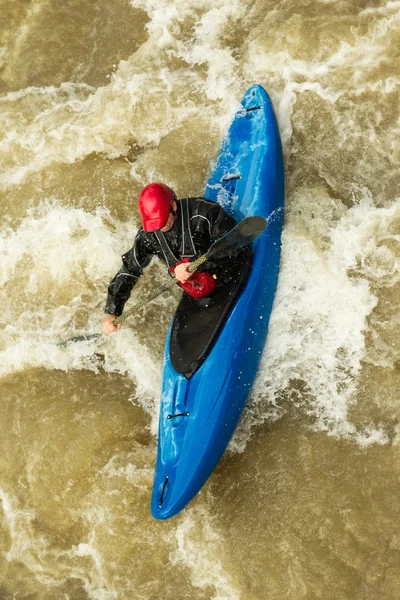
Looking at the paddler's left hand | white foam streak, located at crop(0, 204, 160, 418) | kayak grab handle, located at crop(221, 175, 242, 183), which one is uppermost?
the paddler's left hand

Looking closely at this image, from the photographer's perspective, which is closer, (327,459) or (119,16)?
(327,459)

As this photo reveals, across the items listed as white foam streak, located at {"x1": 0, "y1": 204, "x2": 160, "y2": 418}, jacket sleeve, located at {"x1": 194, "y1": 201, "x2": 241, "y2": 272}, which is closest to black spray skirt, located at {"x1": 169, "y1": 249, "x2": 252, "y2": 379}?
jacket sleeve, located at {"x1": 194, "y1": 201, "x2": 241, "y2": 272}

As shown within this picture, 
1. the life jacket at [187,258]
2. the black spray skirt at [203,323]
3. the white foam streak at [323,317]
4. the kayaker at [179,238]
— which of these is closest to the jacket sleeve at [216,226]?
the kayaker at [179,238]

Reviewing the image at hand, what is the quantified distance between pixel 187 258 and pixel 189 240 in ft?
0.52

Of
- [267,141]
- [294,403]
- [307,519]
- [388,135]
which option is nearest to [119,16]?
[267,141]

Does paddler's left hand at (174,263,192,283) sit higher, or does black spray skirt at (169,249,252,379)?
paddler's left hand at (174,263,192,283)

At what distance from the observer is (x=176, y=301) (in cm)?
510

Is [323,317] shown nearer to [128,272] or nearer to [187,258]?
[187,258]

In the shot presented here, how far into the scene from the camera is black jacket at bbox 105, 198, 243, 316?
392 centimetres

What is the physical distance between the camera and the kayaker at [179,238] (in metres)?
3.67

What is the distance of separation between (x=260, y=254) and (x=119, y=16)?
340cm

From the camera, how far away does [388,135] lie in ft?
16.4

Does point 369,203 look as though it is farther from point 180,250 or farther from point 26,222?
point 26,222

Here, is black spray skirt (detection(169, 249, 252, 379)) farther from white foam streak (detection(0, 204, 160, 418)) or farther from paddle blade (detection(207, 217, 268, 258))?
white foam streak (detection(0, 204, 160, 418))
